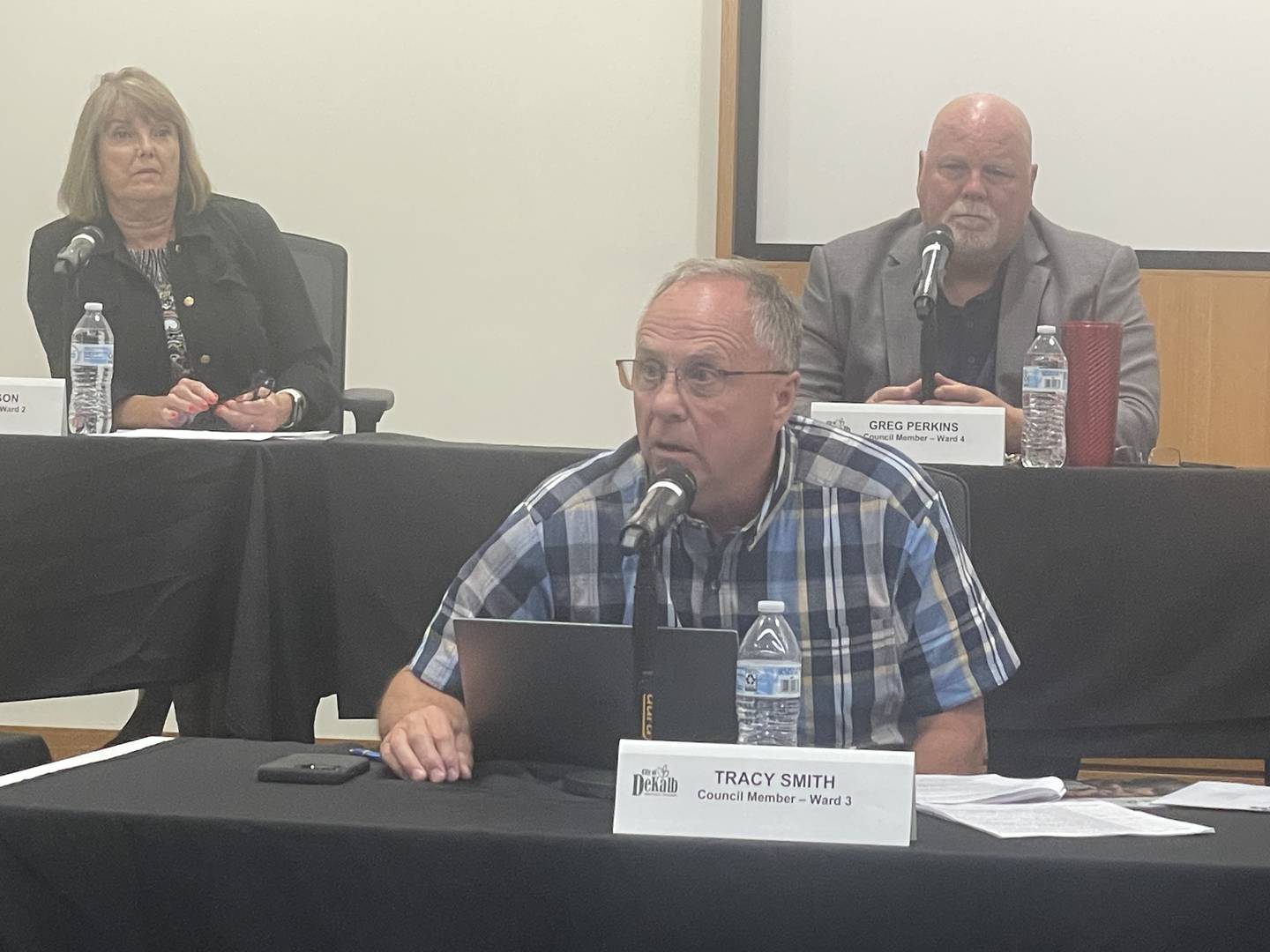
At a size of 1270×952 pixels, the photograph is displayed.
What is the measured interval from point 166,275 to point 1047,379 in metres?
1.71

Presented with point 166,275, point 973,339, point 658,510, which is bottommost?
point 658,510

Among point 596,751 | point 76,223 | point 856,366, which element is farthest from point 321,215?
point 596,751

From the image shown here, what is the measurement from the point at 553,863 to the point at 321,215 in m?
3.28

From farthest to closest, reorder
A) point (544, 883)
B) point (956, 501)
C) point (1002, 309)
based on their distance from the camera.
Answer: point (1002, 309), point (956, 501), point (544, 883)

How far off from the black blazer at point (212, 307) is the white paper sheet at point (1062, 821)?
207 centimetres

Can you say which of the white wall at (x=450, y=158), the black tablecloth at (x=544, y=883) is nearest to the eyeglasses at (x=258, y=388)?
the white wall at (x=450, y=158)

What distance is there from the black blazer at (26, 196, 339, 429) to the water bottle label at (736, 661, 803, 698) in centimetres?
166

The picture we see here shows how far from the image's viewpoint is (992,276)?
289 cm

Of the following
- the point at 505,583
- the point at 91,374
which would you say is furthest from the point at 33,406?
the point at 505,583

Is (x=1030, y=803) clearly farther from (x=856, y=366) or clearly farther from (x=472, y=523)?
(x=856, y=366)

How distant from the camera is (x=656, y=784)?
3.62ft

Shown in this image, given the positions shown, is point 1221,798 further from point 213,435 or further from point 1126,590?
point 213,435

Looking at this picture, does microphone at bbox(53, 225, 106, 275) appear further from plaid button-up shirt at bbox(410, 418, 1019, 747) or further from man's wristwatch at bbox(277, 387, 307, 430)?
plaid button-up shirt at bbox(410, 418, 1019, 747)

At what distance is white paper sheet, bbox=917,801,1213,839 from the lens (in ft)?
3.68
